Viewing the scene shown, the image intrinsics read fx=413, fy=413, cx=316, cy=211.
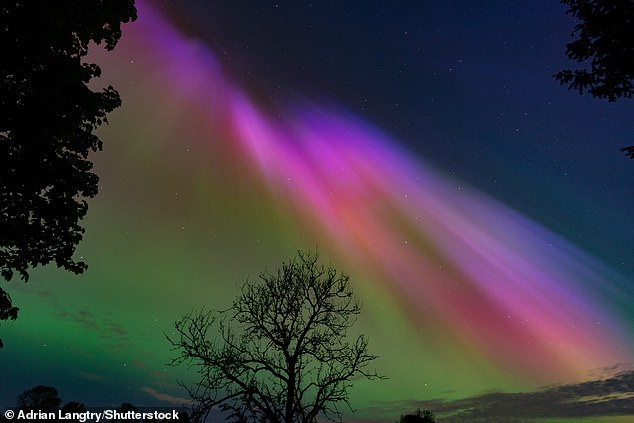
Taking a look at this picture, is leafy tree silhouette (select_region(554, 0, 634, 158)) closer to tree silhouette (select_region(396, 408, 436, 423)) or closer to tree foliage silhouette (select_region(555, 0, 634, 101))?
tree foliage silhouette (select_region(555, 0, 634, 101))

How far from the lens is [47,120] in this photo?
10.8m

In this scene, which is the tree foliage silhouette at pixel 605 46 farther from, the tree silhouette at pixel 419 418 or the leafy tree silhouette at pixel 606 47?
the tree silhouette at pixel 419 418

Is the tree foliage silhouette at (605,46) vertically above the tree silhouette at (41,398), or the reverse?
the tree foliage silhouette at (605,46)

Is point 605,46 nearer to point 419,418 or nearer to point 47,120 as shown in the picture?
point 47,120

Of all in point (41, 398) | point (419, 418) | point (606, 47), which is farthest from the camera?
point (41, 398)

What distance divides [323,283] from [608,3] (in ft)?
39.8

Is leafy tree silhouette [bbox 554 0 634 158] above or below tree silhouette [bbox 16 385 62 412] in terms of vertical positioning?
above

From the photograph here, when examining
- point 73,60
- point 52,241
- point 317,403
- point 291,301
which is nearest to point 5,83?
point 73,60

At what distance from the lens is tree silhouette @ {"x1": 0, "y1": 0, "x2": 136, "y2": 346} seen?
32.3ft

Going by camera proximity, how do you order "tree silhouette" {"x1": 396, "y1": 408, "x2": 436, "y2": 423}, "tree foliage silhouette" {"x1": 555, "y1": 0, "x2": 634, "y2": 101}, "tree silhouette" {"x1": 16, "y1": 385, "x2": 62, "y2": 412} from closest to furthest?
A: 1. "tree foliage silhouette" {"x1": 555, "y1": 0, "x2": 634, "y2": 101}
2. "tree silhouette" {"x1": 396, "y1": 408, "x2": 436, "y2": 423}
3. "tree silhouette" {"x1": 16, "y1": 385, "x2": 62, "y2": 412}

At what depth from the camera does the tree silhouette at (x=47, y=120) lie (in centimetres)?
984

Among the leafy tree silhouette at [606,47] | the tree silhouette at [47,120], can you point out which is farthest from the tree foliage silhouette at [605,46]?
the tree silhouette at [47,120]

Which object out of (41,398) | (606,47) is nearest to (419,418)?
(606,47)

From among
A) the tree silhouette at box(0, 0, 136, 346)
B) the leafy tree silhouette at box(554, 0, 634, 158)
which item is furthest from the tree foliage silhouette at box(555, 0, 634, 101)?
Answer: the tree silhouette at box(0, 0, 136, 346)
